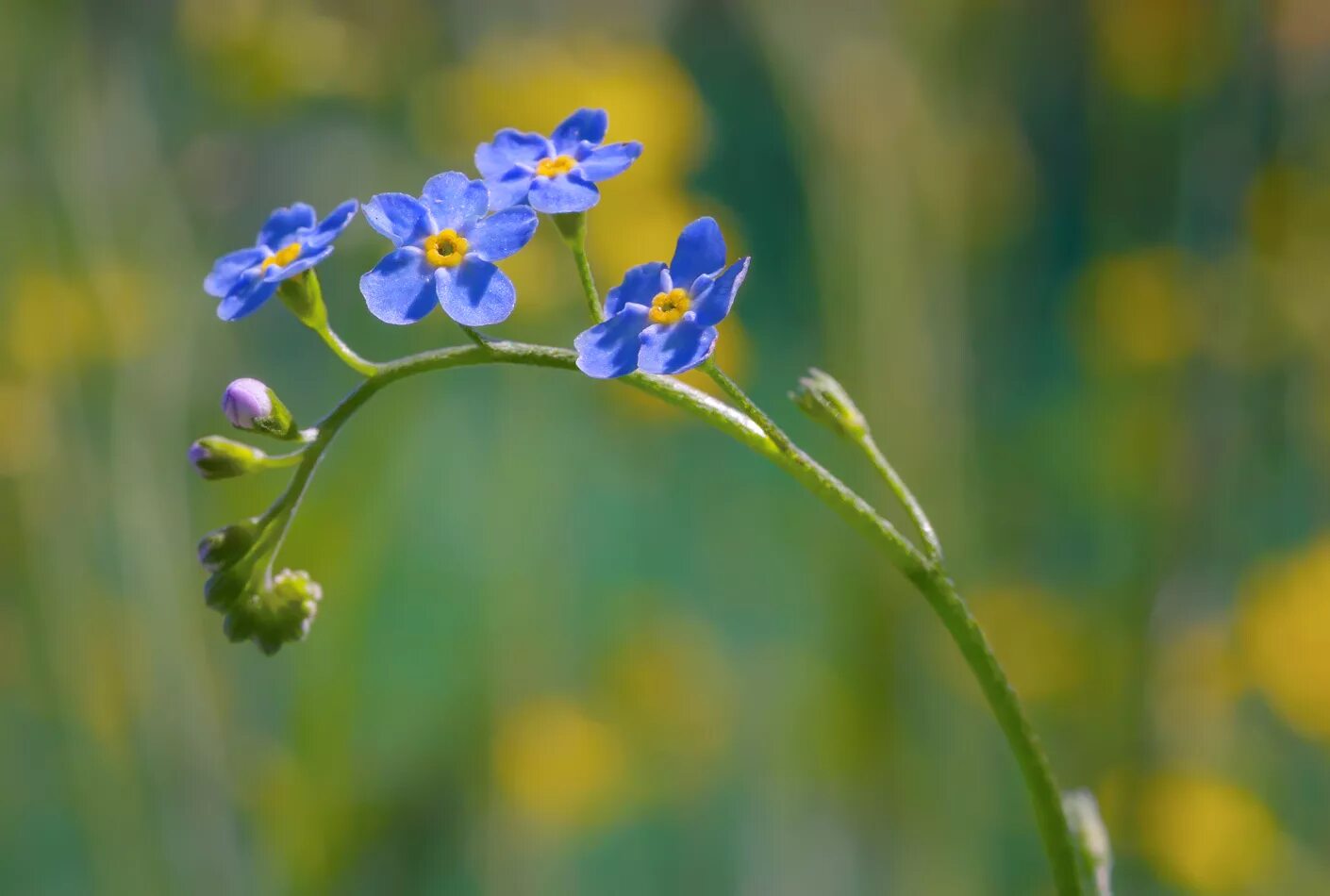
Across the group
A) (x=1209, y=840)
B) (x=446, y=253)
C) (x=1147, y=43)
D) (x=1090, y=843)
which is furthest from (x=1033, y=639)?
(x=446, y=253)

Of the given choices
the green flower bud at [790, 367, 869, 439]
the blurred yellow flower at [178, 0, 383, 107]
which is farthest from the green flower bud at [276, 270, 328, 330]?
the blurred yellow flower at [178, 0, 383, 107]

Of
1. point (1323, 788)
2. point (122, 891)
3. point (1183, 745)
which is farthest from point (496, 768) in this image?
point (1323, 788)

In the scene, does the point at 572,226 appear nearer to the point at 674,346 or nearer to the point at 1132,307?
the point at 674,346

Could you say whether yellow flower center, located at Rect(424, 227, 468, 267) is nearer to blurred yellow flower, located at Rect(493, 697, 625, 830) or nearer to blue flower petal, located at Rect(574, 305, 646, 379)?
blue flower petal, located at Rect(574, 305, 646, 379)

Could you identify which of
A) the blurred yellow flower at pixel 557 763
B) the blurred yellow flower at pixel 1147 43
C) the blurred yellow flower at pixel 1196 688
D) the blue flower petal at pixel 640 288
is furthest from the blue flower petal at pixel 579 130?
the blurred yellow flower at pixel 557 763

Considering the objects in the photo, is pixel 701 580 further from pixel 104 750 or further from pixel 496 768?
pixel 104 750
